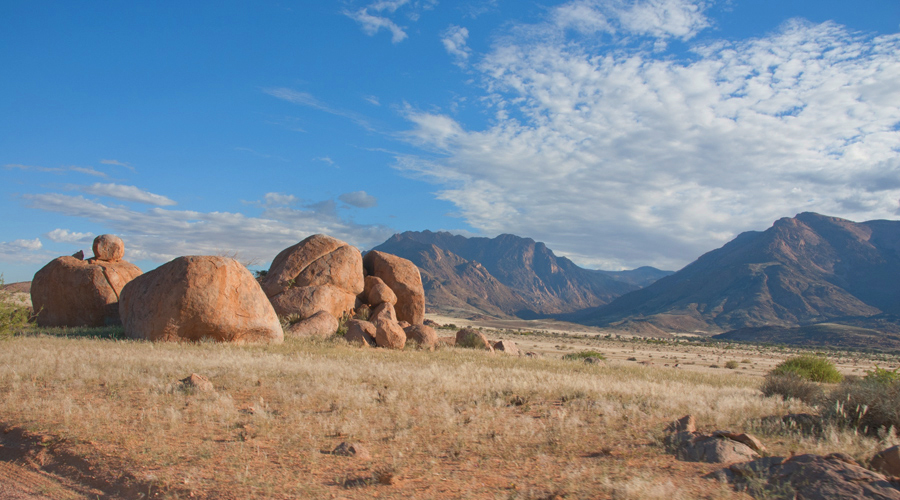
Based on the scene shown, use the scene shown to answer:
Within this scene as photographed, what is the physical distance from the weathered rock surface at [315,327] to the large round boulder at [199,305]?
1.83 m

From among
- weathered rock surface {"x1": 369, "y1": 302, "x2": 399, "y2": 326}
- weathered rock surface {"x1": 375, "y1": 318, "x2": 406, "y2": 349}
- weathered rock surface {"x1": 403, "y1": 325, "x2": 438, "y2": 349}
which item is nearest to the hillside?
weathered rock surface {"x1": 369, "y1": 302, "x2": 399, "y2": 326}

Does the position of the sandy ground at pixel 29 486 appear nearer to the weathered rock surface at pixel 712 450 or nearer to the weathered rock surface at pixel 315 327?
the weathered rock surface at pixel 712 450

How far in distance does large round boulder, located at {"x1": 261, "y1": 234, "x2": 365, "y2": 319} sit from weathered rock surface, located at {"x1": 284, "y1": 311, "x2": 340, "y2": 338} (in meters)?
0.79

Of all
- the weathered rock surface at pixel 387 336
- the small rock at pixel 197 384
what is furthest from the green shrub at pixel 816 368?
the small rock at pixel 197 384

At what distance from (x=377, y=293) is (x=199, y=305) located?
937 cm

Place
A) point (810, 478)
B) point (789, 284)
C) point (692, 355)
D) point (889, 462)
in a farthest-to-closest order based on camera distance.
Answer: point (789, 284)
point (692, 355)
point (889, 462)
point (810, 478)

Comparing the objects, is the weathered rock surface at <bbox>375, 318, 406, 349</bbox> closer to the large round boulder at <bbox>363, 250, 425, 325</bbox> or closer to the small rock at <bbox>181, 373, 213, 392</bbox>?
the large round boulder at <bbox>363, 250, 425, 325</bbox>

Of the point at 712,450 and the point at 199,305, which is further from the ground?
the point at 199,305

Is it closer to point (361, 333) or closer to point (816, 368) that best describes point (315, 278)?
point (361, 333)

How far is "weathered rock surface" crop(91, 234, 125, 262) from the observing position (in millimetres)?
24219

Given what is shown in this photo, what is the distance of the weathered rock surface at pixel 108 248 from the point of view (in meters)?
24.2

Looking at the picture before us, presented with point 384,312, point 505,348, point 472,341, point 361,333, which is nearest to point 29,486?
point 361,333

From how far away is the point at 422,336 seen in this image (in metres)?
21.6

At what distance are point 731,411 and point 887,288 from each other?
596 feet
